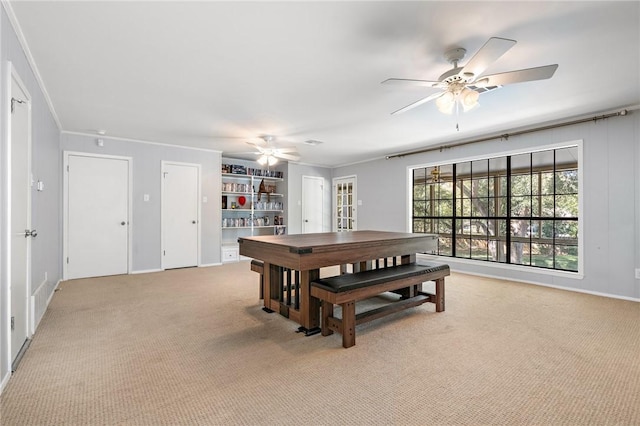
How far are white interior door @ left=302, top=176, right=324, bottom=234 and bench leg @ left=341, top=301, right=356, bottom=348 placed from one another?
5160 millimetres

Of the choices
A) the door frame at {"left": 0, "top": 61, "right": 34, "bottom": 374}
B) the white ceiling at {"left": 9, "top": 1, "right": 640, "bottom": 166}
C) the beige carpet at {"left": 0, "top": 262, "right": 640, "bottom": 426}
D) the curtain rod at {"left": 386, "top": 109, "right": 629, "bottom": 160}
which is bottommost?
the beige carpet at {"left": 0, "top": 262, "right": 640, "bottom": 426}

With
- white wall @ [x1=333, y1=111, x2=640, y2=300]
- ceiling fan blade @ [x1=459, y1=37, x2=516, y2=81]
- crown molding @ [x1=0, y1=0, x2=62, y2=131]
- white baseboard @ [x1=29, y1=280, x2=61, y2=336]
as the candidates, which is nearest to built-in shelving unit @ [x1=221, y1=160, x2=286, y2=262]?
white baseboard @ [x1=29, y1=280, x2=61, y2=336]

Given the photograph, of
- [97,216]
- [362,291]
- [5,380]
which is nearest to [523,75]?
[362,291]

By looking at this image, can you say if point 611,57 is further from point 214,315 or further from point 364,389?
point 214,315

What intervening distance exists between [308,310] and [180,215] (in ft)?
13.3

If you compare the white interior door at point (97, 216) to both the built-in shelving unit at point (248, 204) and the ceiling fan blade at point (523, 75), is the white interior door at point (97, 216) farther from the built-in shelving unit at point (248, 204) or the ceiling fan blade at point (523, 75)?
the ceiling fan blade at point (523, 75)

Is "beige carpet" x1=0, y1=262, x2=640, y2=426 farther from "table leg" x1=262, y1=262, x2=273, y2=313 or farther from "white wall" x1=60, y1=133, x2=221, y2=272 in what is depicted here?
"white wall" x1=60, y1=133, x2=221, y2=272

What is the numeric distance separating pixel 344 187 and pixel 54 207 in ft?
18.9

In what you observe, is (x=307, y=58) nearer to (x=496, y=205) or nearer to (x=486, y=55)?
(x=486, y=55)

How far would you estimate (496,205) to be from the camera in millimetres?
6070

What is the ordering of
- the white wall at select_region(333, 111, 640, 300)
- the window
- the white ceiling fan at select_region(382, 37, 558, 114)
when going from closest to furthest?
the white ceiling fan at select_region(382, 37, 558, 114), the white wall at select_region(333, 111, 640, 300), the window

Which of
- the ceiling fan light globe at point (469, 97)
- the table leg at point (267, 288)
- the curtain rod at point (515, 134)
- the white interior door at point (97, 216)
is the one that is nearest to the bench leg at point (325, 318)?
the table leg at point (267, 288)

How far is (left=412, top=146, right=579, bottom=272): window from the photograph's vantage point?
5762 millimetres

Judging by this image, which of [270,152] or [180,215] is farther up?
[270,152]
